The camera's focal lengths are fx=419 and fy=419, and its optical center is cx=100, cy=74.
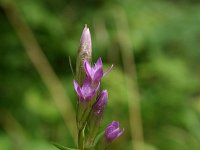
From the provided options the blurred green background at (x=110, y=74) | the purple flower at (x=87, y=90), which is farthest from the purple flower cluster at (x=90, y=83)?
the blurred green background at (x=110, y=74)

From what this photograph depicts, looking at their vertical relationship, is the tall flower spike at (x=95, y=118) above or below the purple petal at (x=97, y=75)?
below

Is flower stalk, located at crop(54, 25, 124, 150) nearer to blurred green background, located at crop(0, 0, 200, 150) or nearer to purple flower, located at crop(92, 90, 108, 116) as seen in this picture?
purple flower, located at crop(92, 90, 108, 116)

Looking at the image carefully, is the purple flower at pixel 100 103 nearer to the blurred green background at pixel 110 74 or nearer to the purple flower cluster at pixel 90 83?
the purple flower cluster at pixel 90 83

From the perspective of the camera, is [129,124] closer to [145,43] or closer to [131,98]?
[131,98]

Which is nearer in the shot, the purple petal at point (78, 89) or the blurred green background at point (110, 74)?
the purple petal at point (78, 89)

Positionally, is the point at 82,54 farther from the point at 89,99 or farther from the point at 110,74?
the point at 110,74

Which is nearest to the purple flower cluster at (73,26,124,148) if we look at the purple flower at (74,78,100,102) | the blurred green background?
the purple flower at (74,78,100,102)

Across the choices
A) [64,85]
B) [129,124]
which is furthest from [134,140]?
[64,85]
